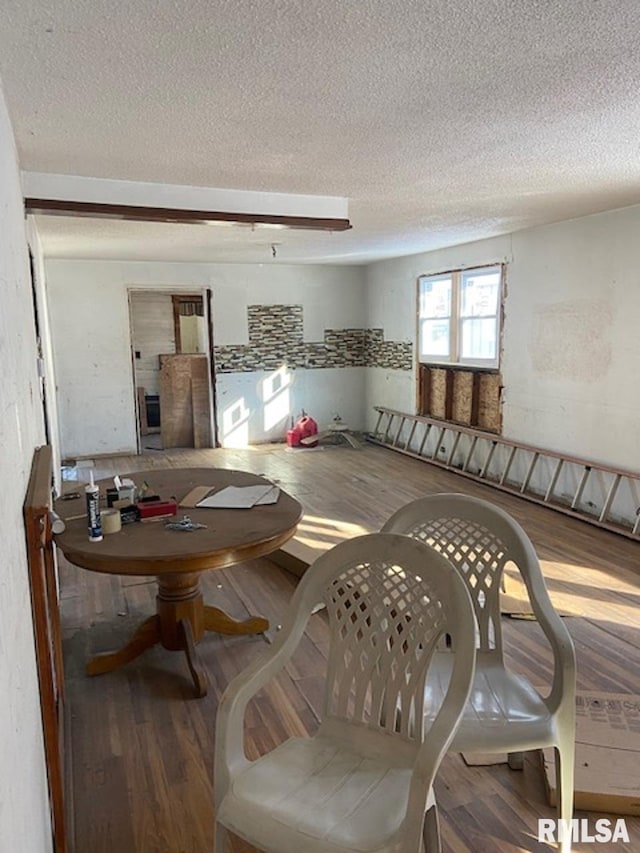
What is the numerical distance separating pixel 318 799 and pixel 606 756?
1153mm

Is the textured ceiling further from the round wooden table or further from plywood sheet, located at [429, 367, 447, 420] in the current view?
plywood sheet, located at [429, 367, 447, 420]

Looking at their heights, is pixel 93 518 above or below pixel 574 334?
below

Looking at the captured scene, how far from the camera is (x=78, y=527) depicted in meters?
2.42

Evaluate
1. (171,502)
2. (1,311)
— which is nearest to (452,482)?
(171,502)

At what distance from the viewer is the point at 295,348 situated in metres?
8.11

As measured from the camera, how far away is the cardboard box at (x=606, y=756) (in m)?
1.83

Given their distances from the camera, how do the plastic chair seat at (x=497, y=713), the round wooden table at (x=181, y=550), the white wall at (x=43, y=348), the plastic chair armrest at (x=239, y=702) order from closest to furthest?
the plastic chair armrest at (x=239, y=702), the plastic chair seat at (x=497, y=713), the round wooden table at (x=181, y=550), the white wall at (x=43, y=348)

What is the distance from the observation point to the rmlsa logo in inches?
68.7

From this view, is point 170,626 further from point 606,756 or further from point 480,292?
point 480,292

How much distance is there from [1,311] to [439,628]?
122 cm

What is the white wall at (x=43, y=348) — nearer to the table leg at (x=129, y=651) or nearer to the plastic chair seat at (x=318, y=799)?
the table leg at (x=129, y=651)

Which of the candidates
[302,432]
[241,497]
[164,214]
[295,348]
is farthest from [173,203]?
[295,348]

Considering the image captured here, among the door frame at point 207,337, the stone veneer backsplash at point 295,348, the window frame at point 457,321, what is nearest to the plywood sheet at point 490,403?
the window frame at point 457,321

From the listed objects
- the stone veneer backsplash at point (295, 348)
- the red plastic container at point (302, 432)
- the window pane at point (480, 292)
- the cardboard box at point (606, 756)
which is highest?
the window pane at point (480, 292)
